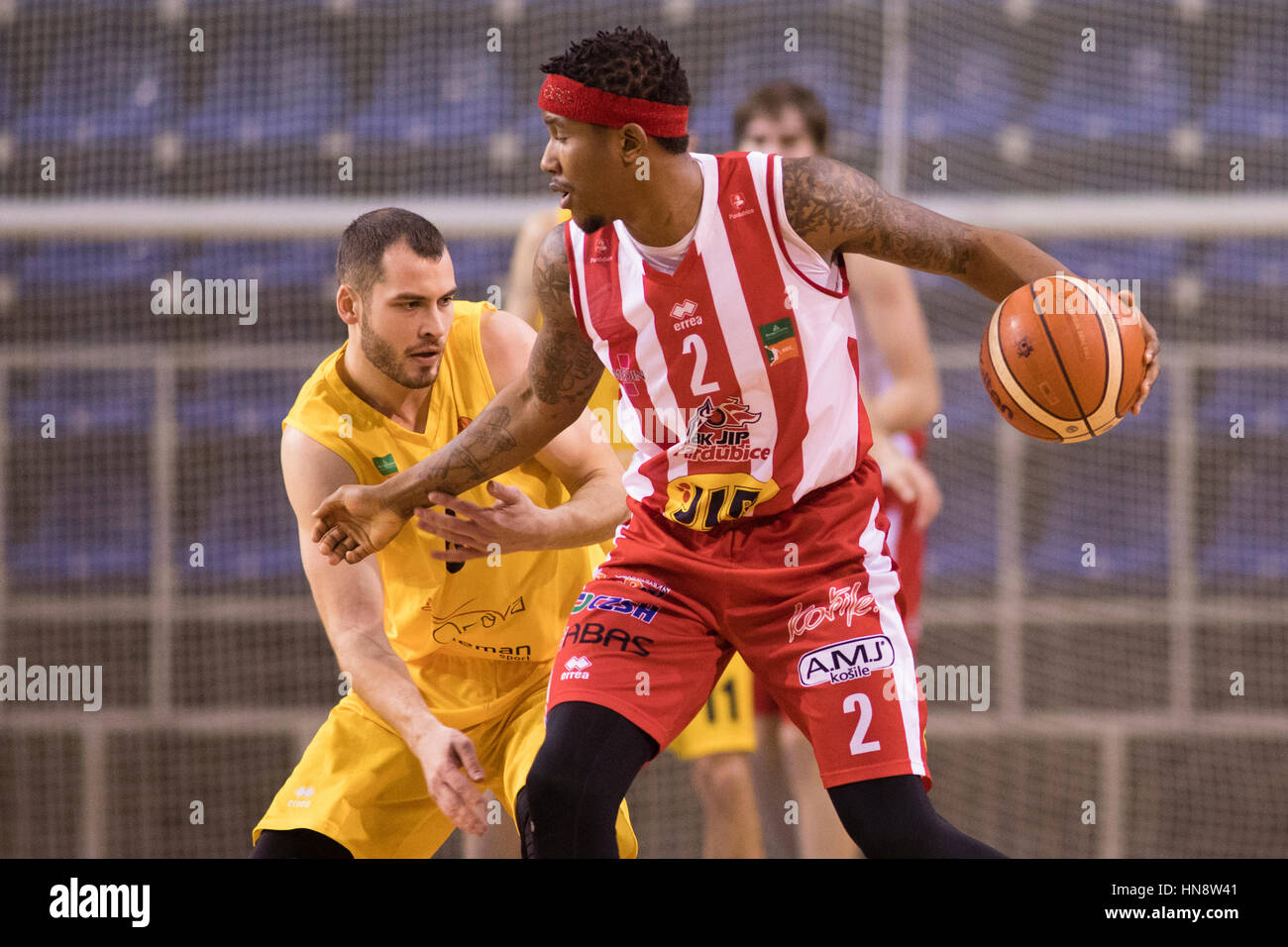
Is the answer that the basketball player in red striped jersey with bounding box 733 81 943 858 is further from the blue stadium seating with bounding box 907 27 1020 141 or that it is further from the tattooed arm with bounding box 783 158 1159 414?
the blue stadium seating with bounding box 907 27 1020 141

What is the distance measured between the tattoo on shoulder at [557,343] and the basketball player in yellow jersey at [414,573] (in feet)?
0.81

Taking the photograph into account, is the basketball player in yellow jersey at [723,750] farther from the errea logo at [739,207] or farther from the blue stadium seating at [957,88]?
the blue stadium seating at [957,88]

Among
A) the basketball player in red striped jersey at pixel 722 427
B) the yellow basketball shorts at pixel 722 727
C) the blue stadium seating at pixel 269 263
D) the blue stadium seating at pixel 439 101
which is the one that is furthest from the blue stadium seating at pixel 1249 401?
the basketball player in red striped jersey at pixel 722 427

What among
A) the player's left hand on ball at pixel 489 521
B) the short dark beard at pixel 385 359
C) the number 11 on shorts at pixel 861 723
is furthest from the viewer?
the short dark beard at pixel 385 359

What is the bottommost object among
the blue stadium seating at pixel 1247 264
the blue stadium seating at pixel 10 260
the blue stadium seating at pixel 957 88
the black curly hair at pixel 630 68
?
the black curly hair at pixel 630 68

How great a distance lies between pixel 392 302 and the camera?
303cm

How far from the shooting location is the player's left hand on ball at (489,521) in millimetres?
2707

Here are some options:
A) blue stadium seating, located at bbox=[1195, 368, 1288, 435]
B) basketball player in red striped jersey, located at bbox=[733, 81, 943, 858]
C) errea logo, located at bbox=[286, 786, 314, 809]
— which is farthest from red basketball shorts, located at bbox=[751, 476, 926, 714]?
blue stadium seating, located at bbox=[1195, 368, 1288, 435]

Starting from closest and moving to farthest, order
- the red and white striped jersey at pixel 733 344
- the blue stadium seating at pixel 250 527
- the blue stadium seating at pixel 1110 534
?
the red and white striped jersey at pixel 733 344 → the blue stadium seating at pixel 250 527 → the blue stadium seating at pixel 1110 534

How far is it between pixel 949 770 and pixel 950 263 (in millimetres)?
3619

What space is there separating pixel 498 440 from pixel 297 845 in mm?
925

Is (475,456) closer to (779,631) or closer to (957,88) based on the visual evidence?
(779,631)
